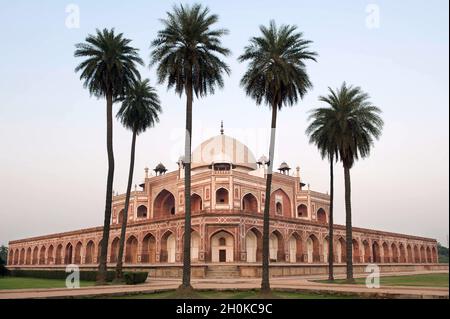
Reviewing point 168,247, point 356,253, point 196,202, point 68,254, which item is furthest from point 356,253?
point 68,254

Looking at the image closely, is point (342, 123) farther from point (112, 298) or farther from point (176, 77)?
point (112, 298)

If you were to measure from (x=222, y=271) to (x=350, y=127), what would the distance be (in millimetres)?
18223

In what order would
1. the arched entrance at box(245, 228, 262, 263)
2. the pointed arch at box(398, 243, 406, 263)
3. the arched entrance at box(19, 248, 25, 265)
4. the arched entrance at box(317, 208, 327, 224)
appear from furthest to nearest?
the arched entrance at box(19, 248, 25, 265), the pointed arch at box(398, 243, 406, 263), the arched entrance at box(317, 208, 327, 224), the arched entrance at box(245, 228, 262, 263)

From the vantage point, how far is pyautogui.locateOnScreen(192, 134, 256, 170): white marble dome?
65.5 metres

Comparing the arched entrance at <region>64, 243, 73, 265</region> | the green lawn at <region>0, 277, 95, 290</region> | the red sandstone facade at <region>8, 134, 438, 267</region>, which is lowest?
the green lawn at <region>0, 277, 95, 290</region>

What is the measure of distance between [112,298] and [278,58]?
15312mm

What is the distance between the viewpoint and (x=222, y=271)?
4194 cm

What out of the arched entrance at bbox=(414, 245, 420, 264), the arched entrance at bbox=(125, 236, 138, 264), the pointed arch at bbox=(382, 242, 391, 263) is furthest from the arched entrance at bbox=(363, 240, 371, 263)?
the arched entrance at bbox=(125, 236, 138, 264)

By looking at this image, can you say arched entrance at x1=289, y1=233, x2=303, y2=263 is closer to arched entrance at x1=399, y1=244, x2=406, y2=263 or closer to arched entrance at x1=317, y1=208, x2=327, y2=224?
arched entrance at x1=317, y1=208, x2=327, y2=224

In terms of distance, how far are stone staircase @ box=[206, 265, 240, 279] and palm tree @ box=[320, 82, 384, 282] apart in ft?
40.6

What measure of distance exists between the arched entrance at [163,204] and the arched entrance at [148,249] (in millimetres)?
10453

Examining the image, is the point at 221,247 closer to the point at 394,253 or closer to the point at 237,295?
the point at 237,295

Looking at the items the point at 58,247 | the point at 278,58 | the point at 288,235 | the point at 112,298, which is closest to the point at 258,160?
the point at 288,235
